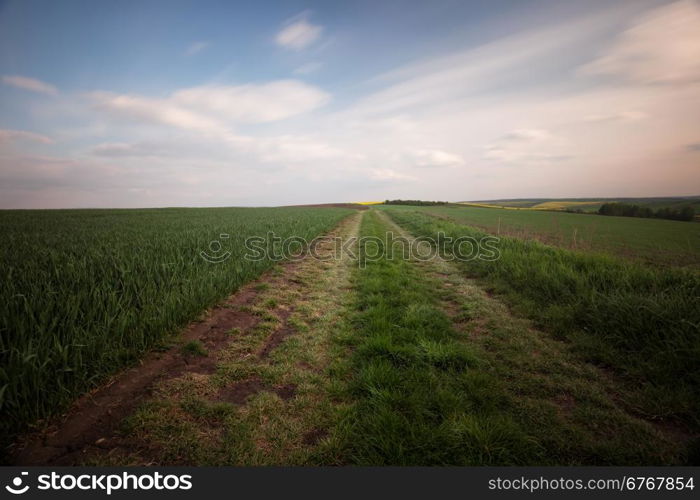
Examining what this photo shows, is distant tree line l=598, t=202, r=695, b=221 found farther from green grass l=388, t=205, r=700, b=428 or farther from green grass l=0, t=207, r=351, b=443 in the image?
green grass l=0, t=207, r=351, b=443

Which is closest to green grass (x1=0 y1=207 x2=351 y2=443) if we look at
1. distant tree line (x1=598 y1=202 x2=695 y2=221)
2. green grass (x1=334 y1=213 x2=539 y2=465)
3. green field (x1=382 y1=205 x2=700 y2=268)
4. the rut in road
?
the rut in road

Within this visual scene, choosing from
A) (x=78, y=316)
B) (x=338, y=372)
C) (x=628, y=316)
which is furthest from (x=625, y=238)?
(x=78, y=316)

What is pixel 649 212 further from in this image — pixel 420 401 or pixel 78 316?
pixel 78 316

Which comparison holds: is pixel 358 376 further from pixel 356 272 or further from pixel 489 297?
pixel 356 272

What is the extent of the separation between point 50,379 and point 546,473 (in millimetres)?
4747

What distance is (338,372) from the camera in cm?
350

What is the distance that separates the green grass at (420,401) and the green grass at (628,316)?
175cm

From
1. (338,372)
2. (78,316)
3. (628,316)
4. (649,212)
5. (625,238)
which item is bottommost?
(338,372)

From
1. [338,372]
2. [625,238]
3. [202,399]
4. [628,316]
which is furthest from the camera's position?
[625,238]

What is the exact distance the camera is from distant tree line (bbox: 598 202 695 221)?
4084 centimetres

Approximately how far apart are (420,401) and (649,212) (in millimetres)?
70725

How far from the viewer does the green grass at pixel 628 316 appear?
3.20 m

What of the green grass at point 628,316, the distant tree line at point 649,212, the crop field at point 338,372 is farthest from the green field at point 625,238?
the distant tree line at point 649,212

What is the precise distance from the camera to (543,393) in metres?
3.07
